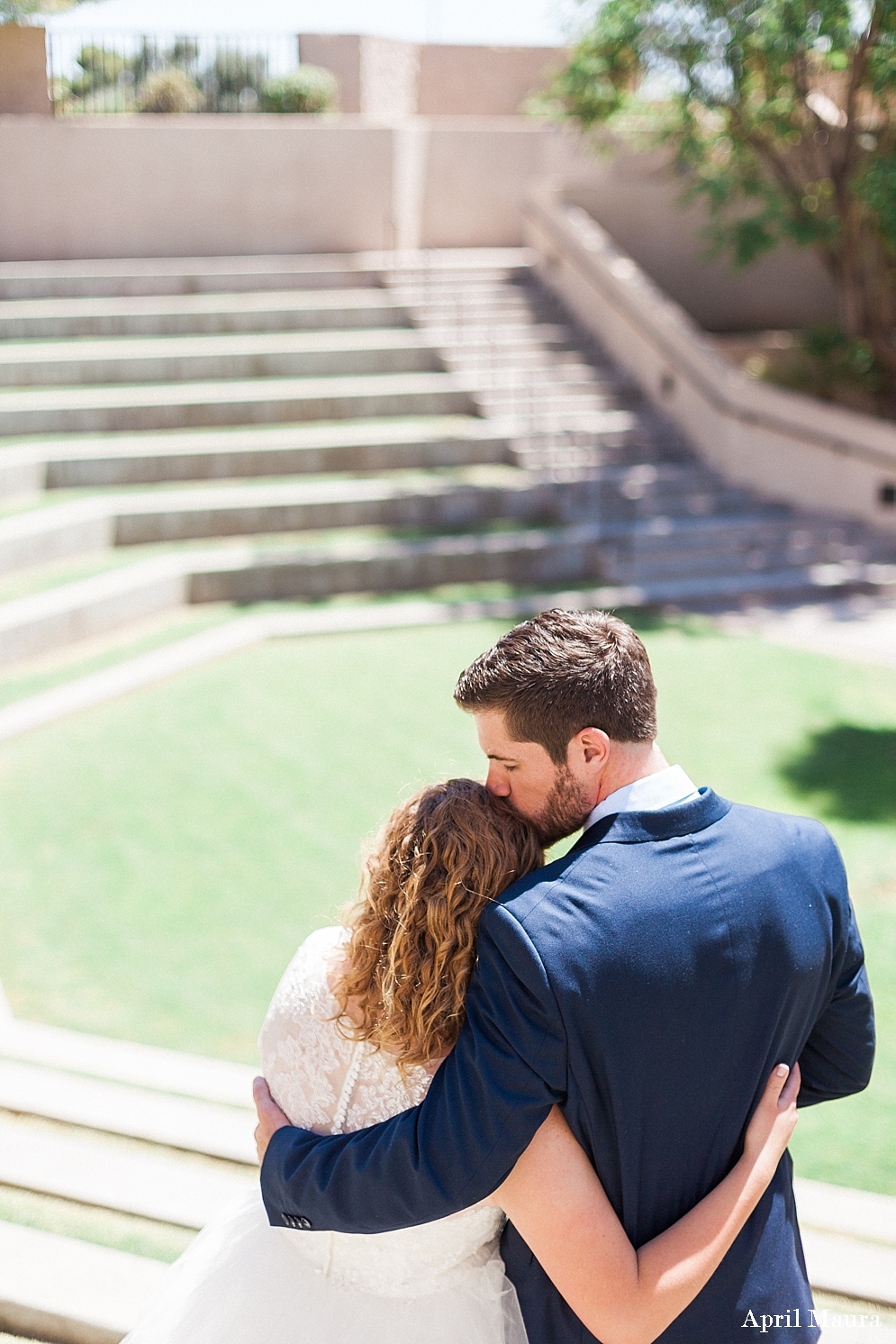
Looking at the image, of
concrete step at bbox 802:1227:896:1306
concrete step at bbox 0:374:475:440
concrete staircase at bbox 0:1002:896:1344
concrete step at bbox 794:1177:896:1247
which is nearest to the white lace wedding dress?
concrete staircase at bbox 0:1002:896:1344

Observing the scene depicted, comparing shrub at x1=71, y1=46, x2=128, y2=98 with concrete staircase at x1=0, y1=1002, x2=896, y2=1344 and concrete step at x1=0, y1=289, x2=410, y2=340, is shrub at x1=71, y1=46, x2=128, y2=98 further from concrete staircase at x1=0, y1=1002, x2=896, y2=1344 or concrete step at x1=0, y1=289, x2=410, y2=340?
concrete staircase at x1=0, y1=1002, x2=896, y2=1344

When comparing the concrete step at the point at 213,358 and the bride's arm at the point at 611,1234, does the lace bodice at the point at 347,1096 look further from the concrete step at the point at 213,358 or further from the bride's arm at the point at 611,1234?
the concrete step at the point at 213,358

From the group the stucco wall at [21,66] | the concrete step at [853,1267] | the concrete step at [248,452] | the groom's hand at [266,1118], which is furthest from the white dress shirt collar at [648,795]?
the stucco wall at [21,66]

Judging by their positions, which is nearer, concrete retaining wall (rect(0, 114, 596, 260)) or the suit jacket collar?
the suit jacket collar

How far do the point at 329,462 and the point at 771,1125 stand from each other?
988cm

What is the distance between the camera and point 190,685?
7547 mm

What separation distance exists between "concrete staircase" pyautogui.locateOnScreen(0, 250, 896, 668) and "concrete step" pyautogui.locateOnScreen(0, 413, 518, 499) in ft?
0.07

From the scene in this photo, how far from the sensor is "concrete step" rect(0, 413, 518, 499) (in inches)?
401

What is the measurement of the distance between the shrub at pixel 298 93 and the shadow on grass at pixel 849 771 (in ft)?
42.8

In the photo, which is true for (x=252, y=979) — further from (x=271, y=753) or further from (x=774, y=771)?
(x=774, y=771)


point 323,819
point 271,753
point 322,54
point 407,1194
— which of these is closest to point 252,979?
point 323,819

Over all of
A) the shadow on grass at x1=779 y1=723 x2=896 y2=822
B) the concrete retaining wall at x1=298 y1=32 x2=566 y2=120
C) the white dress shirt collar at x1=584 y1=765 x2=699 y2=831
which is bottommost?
the shadow on grass at x1=779 y1=723 x2=896 y2=822

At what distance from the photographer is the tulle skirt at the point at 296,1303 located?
5.99ft

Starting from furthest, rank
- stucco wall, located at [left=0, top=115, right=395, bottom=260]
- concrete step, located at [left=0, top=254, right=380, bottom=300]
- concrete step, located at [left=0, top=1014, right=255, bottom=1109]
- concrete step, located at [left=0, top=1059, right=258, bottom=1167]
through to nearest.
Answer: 1. stucco wall, located at [left=0, top=115, right=395, bottom=260]
2. concrete step, located at [left=0, top=254, right=380, bottom=300]
3. concrete step, located at [left=0, top=1014, right=255, bottom=1109]
4. concrete step, located at [left=0, top=1059, right=258, bottom=1167]
